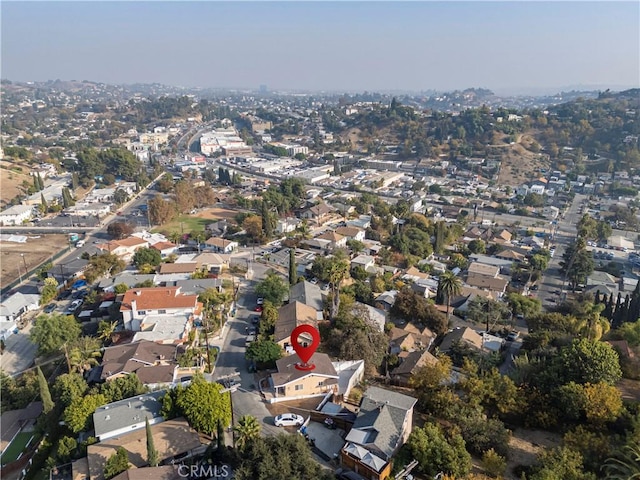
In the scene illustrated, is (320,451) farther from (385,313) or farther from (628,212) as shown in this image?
(628,212)

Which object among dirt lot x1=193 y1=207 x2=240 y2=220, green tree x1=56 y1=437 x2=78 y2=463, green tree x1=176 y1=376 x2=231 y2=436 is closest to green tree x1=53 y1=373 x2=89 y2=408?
green tree x1=56 y1=437 x2=78 y2=463

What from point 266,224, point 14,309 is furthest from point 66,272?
point 266,224

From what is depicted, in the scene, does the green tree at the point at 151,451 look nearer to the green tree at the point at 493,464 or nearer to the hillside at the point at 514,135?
the green tree at the point at 493,464

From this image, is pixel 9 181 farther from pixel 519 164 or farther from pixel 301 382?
pixel 519 164

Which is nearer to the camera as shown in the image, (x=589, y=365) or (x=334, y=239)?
(x=589, y=365)

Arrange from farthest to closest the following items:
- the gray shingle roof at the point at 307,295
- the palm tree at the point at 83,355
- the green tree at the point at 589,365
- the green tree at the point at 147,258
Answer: the green tree at the point at 147,258 < the gray shingle roof at the point at 307,295 < the palm tree at the point at 83,355 < the green tree at the point at 589,365

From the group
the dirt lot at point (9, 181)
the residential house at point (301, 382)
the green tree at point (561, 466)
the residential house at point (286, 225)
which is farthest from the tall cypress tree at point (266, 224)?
the dirt lot at point (9, 181)

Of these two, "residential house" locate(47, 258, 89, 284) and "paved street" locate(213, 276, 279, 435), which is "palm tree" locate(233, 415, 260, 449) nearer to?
"paved street" locate(213, 276, 279, 435)
